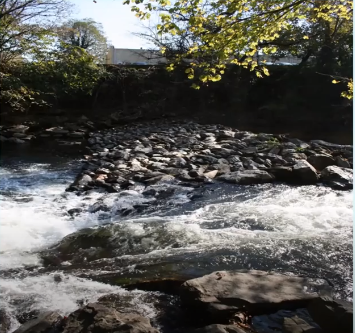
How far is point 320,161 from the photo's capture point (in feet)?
22.9

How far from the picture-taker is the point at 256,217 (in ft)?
13.5

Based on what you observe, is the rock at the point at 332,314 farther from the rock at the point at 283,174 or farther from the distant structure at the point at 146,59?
the distant structure at the point at 146,59

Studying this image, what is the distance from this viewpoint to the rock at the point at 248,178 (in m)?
5.71

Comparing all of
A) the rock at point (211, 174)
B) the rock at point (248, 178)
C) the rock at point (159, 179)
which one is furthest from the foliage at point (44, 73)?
the rock at point (248, 178)

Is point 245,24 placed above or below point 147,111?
above

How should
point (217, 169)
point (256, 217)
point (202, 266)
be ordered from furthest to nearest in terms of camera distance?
point (217, 169), point (256, 217), point (202, 266)

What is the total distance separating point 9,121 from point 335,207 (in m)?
10.7

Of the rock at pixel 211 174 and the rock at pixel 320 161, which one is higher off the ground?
the rock at pixel 320 161

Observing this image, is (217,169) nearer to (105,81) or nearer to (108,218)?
(108,218)

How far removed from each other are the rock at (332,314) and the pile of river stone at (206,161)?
350 cm

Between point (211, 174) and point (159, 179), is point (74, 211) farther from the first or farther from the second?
point (211, 174)

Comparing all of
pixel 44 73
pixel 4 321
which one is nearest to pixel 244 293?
pixel 4 321

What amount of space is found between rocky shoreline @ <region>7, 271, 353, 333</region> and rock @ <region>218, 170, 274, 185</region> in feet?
10.7

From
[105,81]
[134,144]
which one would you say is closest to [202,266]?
[134,144]
